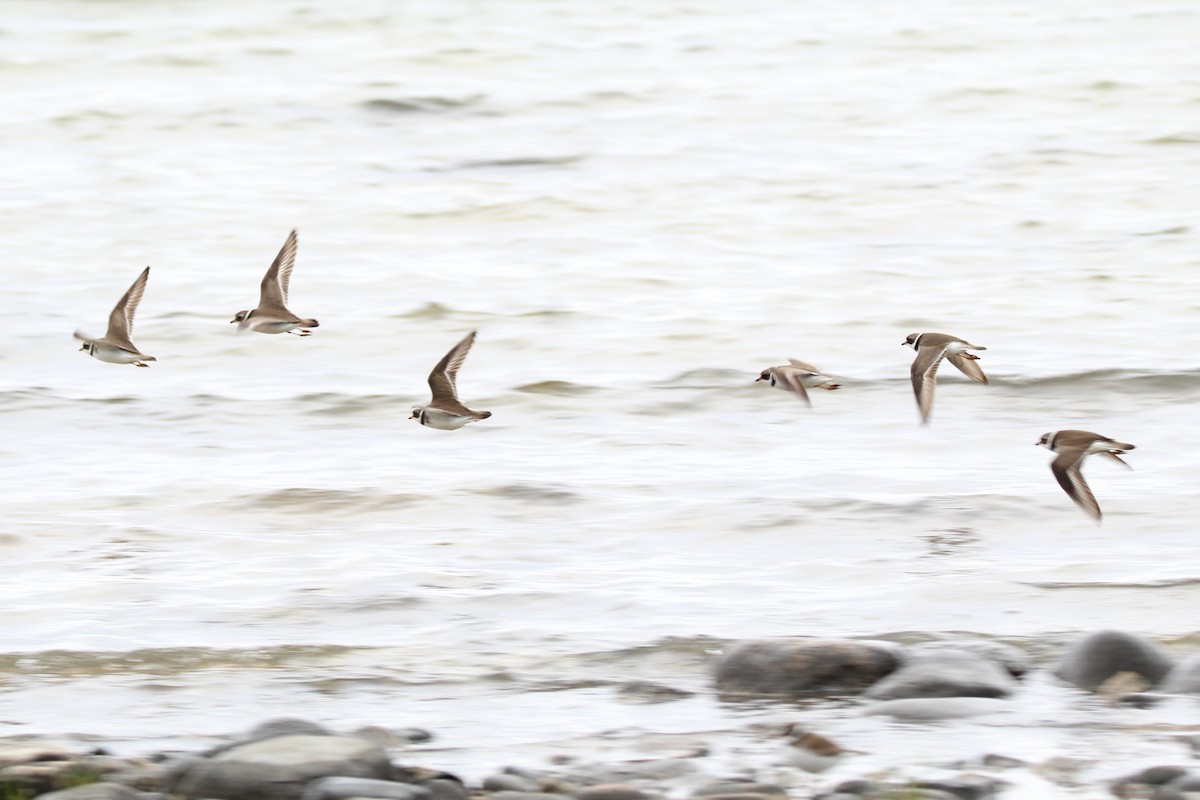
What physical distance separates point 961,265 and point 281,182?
7.67m

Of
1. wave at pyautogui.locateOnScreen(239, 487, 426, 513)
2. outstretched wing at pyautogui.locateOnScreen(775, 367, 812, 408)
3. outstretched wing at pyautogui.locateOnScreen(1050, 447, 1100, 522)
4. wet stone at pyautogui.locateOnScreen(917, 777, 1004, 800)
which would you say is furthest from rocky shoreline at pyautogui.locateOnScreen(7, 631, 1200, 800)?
wave at pyautogui.locateOnScreen(239, 487, 426, 513)

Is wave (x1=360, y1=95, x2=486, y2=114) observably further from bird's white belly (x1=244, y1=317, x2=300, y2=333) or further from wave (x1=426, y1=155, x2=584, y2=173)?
bird's white belly (x1=244, y1=317, x2=300, y2=333)

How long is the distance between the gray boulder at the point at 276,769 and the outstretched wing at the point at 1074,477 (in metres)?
3.44

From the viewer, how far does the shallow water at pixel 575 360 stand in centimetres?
728

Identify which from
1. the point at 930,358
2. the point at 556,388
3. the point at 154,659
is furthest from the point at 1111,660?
the point at 556,388

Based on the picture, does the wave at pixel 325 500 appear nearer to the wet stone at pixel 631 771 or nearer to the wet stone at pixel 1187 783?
the wet stone at pixel 631 771

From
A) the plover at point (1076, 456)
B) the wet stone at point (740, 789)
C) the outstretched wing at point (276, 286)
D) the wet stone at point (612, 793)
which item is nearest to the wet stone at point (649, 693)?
the wet stone at point (740, 789)

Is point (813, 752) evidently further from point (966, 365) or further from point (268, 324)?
point (268, 324)

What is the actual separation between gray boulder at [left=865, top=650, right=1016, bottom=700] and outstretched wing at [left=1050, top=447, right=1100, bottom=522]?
138 centimetres

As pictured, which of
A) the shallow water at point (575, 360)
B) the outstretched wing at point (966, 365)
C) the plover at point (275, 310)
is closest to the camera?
the shallow water at point (575, 360)

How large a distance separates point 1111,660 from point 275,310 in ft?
14.5

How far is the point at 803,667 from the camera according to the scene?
249 inches

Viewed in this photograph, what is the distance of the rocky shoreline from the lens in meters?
5.18

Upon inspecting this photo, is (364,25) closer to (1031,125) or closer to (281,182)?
(281,182)
